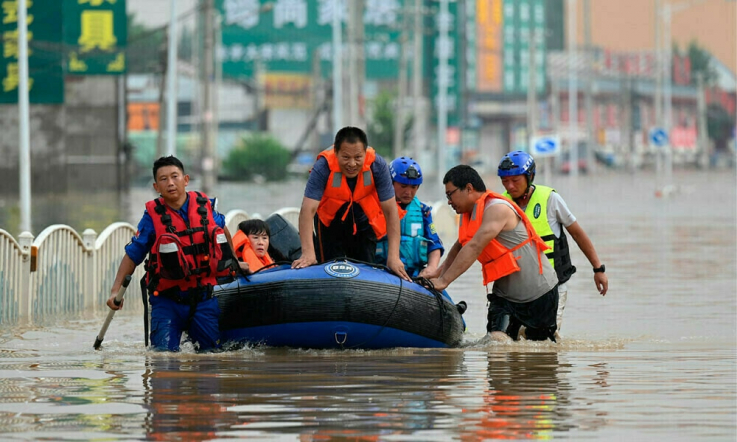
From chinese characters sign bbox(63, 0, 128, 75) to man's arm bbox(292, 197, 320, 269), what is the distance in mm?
36080

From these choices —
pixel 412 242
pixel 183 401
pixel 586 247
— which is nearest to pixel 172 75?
pixel 412 242

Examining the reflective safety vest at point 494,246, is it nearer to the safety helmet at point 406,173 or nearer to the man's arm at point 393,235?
the man's arm at point 393,235

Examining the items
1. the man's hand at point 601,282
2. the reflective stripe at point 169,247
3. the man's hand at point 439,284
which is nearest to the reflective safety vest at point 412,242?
the man's hand at point 439,284

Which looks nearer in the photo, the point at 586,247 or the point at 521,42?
the point at 586,247

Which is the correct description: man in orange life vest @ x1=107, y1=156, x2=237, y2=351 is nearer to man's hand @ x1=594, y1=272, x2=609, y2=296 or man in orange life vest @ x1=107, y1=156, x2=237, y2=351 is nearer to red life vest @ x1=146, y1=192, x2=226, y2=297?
red life vest @ x1=146, y1=192, x2=226, y2=297

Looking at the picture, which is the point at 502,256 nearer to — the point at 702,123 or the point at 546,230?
the point at 546,230

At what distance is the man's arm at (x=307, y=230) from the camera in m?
10.9

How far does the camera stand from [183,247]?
10.2 metres

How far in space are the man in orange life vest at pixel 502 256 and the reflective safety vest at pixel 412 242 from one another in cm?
78

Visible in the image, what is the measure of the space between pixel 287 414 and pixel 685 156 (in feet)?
417

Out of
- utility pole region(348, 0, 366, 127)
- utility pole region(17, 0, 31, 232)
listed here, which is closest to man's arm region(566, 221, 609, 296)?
utility pole region(17, 0, 31, 232)

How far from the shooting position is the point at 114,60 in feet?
155

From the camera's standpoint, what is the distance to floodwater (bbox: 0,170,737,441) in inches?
292

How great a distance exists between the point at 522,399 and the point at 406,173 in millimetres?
3514
